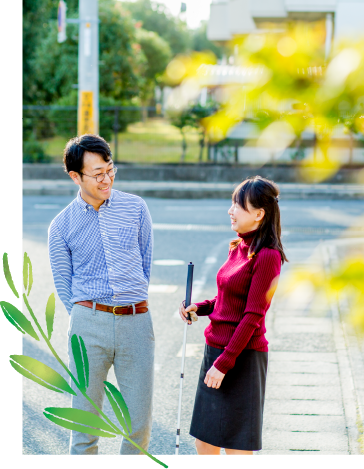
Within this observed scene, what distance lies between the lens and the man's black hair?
2582mm

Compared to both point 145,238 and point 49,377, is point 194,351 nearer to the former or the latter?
point 145,238

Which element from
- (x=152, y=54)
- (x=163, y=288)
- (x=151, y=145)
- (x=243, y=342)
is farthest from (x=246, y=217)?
(x=152, y=54)

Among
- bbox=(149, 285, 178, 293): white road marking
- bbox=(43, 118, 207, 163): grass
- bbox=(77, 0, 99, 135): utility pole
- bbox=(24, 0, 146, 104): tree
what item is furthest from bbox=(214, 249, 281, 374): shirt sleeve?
bbox=(24, 0, 146, 104): tree

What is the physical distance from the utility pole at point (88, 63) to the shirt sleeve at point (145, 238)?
483 inches

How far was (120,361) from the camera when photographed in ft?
8.88

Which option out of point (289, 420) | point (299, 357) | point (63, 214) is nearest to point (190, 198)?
point (299, 357)

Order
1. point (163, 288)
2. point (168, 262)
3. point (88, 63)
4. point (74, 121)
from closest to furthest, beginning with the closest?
point (163, 288) → point (168, 262) → point (88, 63) → point (74, 121)

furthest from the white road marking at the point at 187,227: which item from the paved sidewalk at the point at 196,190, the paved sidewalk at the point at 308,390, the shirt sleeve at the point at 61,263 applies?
the shirt sleeve at the point at 61,263

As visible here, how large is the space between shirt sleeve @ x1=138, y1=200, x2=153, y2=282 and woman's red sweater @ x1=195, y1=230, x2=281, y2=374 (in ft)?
1.25

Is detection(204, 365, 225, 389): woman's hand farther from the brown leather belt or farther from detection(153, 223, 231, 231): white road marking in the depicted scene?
detection(153, 223, 231, 231): white road marking

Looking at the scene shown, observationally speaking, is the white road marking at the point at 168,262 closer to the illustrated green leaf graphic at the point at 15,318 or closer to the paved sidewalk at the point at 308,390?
the paved sidewalk at the point at 308,390

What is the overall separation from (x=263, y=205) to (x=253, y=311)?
0.45 metres

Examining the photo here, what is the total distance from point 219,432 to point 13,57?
1.74 m

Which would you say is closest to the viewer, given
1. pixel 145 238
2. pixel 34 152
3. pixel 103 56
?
pixel 145 238
